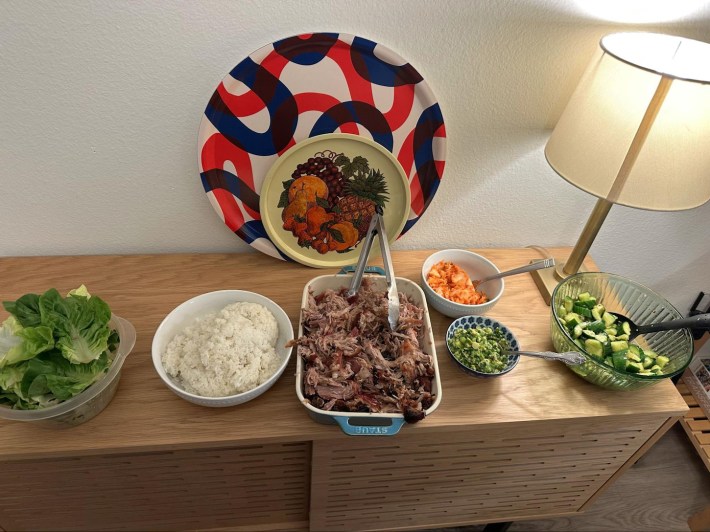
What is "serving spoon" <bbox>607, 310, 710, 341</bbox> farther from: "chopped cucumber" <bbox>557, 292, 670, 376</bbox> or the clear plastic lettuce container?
the clear plastic lettuce container

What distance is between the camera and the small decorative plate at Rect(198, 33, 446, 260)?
1058mm

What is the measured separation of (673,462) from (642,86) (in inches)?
69.4

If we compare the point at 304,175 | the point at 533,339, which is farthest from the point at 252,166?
the point at 533,339

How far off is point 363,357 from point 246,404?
0.29m

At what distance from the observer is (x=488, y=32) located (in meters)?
1.07

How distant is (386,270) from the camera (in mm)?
1104

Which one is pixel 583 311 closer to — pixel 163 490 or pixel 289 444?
pixel 289 444

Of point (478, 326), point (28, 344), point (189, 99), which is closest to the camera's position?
point (28, 344)

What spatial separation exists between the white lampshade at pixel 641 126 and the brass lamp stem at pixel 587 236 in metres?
0.16

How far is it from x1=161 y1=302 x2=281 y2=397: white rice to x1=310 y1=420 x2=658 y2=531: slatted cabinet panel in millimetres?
241

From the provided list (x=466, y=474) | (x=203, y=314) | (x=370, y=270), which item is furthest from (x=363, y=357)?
(x=466, y=474)

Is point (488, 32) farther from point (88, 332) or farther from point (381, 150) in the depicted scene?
point (88, 332)

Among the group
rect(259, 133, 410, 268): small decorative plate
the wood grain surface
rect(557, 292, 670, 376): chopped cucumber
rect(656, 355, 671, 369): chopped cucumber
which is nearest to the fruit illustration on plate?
rect(259, 133, 410, 268): small decorative plate

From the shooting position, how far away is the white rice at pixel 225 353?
3.28 feet
